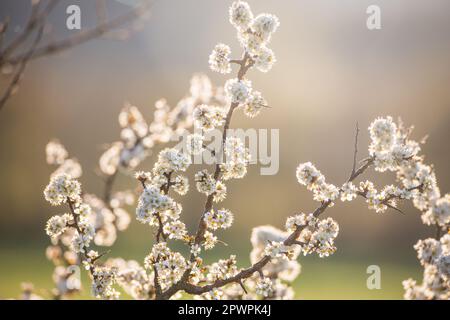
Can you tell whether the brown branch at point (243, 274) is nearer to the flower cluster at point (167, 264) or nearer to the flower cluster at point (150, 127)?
the flower cluster at point (167, 264)

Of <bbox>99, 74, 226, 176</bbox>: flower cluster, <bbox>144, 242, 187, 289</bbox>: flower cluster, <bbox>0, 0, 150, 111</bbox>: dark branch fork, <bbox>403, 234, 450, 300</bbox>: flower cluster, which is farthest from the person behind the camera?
<bbox>99, 74, 226, 176</bbox>: flower cluster

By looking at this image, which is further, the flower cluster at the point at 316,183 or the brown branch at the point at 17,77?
the flower cluster at the point at 316,183

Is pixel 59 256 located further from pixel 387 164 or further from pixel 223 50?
pixel 387 164

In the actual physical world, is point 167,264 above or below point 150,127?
below

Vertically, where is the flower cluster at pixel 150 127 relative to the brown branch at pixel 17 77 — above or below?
above

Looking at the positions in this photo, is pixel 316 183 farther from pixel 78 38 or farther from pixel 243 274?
pixel 78 38

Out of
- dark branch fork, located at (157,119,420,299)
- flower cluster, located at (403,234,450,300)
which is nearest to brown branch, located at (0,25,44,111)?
dark branch fork, located at (157,119,420,299)

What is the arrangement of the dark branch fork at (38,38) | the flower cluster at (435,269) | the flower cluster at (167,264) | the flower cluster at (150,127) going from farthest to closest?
the flower cluster at (150,127) < the flower cluster at (435,269) < the flower cluster at (167,264) < the dark branch fork at (38,38)

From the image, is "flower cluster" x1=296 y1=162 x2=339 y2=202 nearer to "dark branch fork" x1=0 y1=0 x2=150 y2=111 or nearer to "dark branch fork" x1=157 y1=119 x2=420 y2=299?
"dark branch fork" x1=157 y1=119 x2=420 y2=299

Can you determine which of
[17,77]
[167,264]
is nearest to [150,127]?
[167,264]

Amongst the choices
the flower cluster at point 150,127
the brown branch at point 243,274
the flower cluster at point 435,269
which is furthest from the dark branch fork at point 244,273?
the flower cluster at point 150,127
